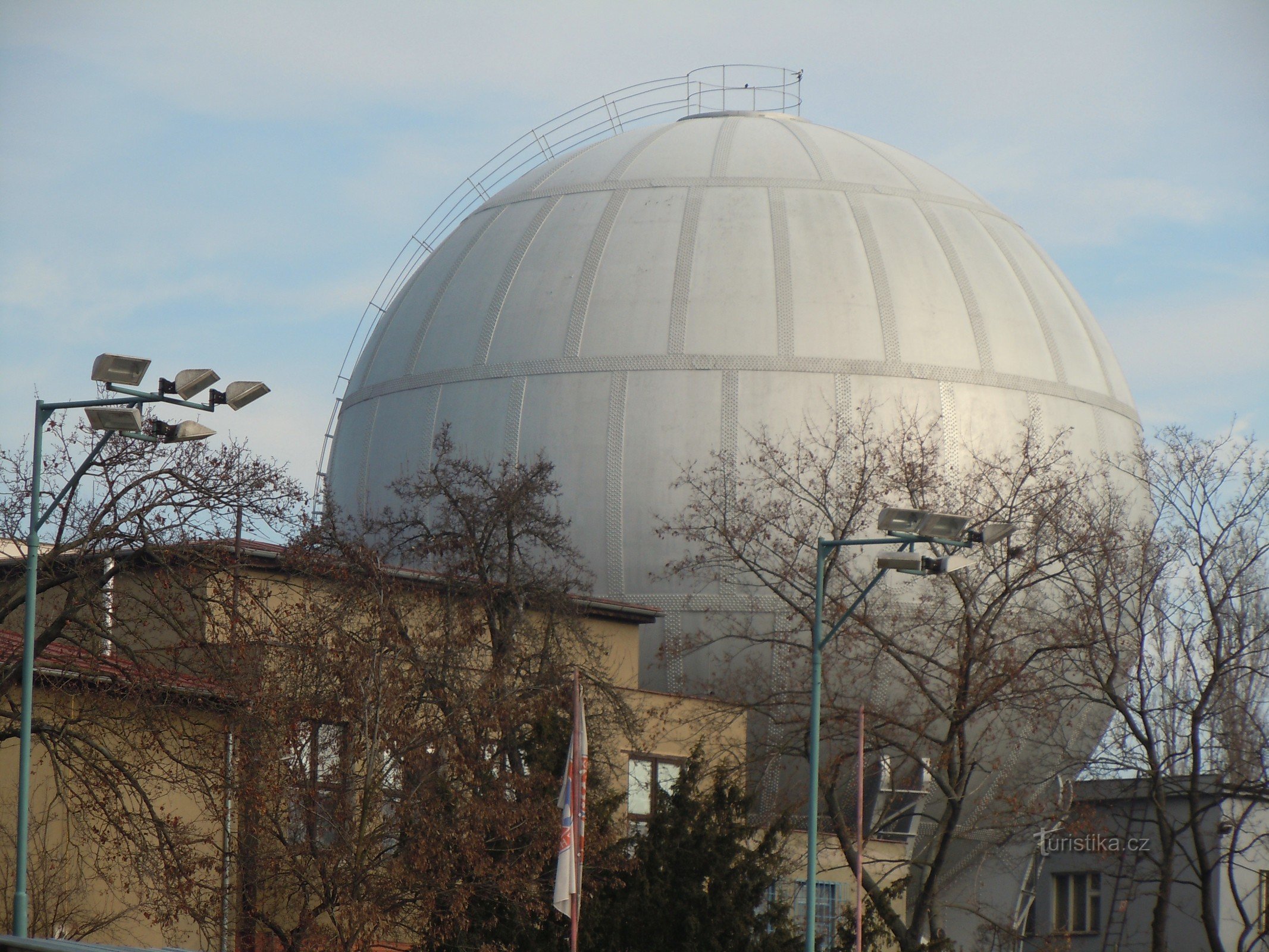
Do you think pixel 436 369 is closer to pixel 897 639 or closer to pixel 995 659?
pixel 897 639

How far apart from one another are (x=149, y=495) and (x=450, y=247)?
13.6 meters

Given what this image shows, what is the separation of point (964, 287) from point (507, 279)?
717 centimetres

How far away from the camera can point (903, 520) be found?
18.2m

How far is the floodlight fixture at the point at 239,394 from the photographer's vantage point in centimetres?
1559

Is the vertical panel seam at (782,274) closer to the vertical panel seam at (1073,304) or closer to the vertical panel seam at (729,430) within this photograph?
the vertical panel seam at (729,430)

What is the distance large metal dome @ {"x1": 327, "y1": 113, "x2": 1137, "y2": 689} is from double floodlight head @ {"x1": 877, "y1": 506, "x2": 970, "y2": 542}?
7.46 meters

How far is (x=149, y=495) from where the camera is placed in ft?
59.3

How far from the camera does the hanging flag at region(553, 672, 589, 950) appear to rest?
58.7ft

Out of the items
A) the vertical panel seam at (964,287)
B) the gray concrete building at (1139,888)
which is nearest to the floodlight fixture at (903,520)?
the vertical panel seam at (964,287)

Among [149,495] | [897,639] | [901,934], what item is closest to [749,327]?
[897,639]

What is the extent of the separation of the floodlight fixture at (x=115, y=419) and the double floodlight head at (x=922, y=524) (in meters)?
7.45

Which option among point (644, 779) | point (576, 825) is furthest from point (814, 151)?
point (576, 825)

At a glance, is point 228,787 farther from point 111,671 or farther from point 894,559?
point 894,559

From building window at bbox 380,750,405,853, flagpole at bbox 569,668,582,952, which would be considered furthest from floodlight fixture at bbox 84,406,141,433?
flagpole at bbox 569,668,582,952
